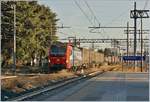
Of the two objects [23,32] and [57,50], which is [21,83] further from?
[23,32]

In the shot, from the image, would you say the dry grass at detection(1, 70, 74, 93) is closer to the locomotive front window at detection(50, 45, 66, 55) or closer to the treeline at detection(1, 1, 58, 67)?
the locomotive front window at detection(50, 45, 66, 55)

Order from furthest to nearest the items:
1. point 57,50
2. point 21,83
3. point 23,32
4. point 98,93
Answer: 1. point 23,32
2. point 57,50
3. point 21,83
4. point 98,93

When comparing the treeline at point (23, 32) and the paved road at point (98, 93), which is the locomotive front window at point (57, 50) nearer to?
the treeline at point (23, 32)

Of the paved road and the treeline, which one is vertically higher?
the treeline

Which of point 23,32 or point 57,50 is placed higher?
point 23,32

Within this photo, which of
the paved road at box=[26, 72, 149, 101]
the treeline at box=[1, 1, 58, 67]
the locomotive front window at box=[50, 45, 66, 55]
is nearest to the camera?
the paved road at box=[26, 72, 149, 101]

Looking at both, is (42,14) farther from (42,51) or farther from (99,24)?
(99,24)

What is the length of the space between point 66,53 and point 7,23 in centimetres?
1779

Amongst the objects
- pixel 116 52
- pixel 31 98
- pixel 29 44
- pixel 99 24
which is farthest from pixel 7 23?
pixel 116 52

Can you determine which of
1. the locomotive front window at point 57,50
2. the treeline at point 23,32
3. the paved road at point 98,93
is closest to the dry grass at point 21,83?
the paved road at point 98,93

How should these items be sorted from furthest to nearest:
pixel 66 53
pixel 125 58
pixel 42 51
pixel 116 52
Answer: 1. pixel 116 52
2. pixel 42 51
3. pixel 125 58
4. pixel 66 53

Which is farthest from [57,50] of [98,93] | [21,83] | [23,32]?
[98,93]

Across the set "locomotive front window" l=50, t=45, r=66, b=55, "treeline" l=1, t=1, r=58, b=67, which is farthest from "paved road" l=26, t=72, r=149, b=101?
"treeline" l=1, t=1, r=58, b=67

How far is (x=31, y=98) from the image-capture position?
20.8 metres
